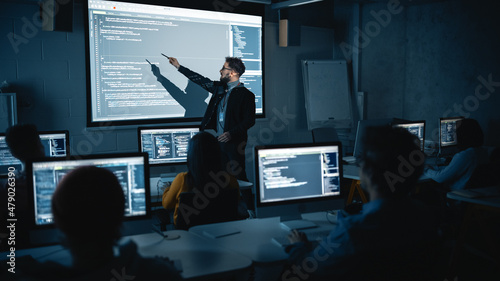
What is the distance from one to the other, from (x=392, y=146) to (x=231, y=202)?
1.10 m

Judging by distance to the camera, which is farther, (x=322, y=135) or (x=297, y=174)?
(x=322, y=135)

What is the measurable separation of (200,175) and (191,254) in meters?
0.57

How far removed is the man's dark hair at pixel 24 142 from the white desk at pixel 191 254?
0.72 m

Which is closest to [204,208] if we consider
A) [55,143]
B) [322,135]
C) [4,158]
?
[55,143]

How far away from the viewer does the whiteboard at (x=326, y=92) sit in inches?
241

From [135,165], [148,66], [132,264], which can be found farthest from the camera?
[148,66]

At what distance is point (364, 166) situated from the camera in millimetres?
1714

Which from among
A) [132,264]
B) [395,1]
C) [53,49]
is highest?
[395,1]

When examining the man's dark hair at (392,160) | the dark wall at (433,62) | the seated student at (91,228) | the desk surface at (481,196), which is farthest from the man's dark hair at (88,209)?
the dark wall at (433,62)

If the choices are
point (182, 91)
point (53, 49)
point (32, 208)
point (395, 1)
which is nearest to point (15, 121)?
point (53, 49)

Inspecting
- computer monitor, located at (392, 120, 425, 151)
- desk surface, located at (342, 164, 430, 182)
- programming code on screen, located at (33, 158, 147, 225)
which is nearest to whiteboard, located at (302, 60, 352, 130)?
computer monitor, located at (392, 120, 425, 151)

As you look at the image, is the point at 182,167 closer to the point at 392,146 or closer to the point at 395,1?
the point at 392,146

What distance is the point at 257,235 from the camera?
2.21 metres

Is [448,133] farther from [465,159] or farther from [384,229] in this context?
[384,229]
